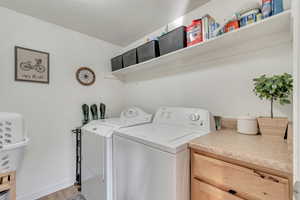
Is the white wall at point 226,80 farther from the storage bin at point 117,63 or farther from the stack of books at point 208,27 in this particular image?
the storage bin at point 117,63

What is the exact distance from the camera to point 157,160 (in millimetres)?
968

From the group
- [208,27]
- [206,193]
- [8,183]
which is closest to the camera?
[206,193]

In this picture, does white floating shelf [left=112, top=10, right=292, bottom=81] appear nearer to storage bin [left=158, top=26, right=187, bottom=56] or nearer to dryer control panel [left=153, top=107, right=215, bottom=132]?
storage bin [left=158, top=26, right=187, bottom=56]

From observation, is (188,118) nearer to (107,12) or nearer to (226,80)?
(226,80)

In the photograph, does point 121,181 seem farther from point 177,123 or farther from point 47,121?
point 47,121

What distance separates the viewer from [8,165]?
3.18 feet

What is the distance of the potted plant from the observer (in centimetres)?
96

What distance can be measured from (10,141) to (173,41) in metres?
1.62

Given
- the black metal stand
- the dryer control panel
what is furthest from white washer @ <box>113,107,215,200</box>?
the black metal stand

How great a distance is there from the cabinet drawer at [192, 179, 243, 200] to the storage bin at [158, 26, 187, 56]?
1.21m

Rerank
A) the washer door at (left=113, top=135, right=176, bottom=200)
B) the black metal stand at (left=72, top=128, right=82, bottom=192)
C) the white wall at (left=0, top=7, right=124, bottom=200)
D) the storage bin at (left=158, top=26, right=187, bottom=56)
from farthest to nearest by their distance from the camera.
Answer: the black metal stand at (left=72, top=128, right=82, bottom=192), the white wall at (left=0, top=7, right=124, bottom=200), the storage bin at (left=158, top=26, right=187, bottom=56), the washer door at (left=113, top=135, right=176, bottom=200)

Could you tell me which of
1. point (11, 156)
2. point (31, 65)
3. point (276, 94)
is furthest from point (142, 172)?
point (31, 65)

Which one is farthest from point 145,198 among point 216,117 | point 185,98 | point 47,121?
point 47,121

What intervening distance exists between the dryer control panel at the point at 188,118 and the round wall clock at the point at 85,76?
3.95 feet
